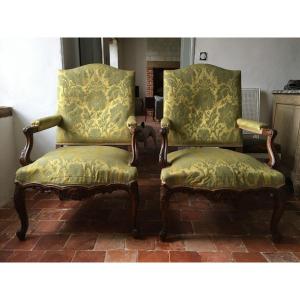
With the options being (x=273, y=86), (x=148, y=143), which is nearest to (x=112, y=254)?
(x=273, y=86)

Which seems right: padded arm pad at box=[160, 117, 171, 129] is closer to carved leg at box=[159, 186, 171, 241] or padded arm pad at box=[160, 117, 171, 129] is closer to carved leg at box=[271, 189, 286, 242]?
carved leg at box=[159, 186, 171, 241]

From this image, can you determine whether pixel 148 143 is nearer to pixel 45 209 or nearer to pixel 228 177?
pixel 45 209

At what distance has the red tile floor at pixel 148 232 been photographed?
4.63 ft

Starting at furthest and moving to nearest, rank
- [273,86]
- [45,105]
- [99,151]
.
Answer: [273,86]
[45,105]
[99,151]

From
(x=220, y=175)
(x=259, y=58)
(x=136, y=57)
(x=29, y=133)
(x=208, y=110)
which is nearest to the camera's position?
(x=220, y=175)

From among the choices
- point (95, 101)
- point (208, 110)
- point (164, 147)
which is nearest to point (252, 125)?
point (208, 110)

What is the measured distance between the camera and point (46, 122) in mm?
1637

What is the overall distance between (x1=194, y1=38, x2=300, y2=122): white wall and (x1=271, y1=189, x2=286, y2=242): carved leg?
65.7 inches

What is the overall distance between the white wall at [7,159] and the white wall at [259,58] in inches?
77.1

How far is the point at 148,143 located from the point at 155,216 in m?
2.45

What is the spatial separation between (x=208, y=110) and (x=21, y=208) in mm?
1375

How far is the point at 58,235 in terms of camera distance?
63.1 inches

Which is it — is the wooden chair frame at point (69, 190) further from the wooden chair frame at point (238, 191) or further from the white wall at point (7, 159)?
the white wall at point (7, 159)

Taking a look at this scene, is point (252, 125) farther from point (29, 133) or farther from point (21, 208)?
point (21, 208)
